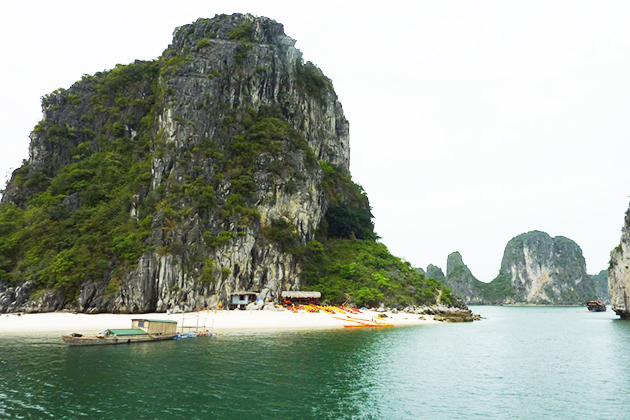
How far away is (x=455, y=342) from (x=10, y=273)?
58.1m

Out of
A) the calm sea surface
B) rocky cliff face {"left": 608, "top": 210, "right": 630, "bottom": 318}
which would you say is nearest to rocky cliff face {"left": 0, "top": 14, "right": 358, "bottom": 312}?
the calm sea surface

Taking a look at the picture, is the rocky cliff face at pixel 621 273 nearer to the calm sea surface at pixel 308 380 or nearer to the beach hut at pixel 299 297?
the calm sea surface at pixel 308 380

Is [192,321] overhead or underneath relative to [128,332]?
underneath

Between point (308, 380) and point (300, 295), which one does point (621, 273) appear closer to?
point (300, 295)

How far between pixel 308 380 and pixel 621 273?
73997mm

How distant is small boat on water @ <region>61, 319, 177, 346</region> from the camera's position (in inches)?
1303

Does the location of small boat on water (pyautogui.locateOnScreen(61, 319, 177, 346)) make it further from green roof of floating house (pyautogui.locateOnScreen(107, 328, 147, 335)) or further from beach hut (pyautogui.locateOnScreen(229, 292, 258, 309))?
beach hut (pyautogui.locateOnScreen(229, 292, 258, 309))

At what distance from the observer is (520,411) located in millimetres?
18281

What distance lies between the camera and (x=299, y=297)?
205 ft

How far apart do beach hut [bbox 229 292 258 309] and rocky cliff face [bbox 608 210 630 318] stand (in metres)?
62.4

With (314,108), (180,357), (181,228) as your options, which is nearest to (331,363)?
(180,357)

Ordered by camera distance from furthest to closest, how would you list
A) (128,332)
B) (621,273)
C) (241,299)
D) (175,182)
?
(621,273)
(175,182)
(241,299)
(128,332)

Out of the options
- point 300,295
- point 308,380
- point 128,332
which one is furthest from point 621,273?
point 128,332

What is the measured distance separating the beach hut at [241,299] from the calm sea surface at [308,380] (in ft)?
69.5
